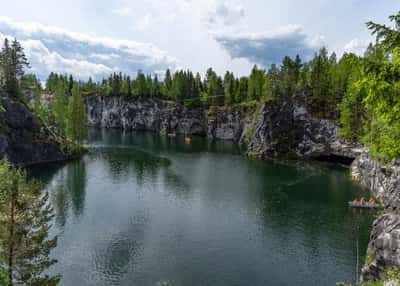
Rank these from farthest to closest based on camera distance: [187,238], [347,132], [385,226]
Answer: [347,132]
[187,238]
[385,226]

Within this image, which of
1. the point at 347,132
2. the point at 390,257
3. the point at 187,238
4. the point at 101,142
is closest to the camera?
the point at 390,257

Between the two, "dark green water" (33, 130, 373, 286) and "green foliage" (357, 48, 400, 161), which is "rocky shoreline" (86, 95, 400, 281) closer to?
"dark green water" (33, 130, 373, 286)

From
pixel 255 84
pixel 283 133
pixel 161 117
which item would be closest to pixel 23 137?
pixel 283 133

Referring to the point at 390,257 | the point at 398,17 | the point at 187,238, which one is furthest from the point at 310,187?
the point at 398,17

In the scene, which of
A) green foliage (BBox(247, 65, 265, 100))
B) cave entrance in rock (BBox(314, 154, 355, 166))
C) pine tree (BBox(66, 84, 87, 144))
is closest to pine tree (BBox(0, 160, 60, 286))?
pine tree (BBox(66, 84, 87, 144))

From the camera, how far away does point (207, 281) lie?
89.6ft

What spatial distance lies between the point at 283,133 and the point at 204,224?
52.9 metres

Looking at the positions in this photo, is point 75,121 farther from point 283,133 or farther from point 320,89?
point 320,89

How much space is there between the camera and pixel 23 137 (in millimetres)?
69312

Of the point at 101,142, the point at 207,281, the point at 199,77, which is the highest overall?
the point at 199,77

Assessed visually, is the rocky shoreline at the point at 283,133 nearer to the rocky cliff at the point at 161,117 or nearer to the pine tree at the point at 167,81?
the rocky cliff at the point at 161,117

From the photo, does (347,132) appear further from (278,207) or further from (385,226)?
(385,226)

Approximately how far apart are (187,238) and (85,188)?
28.0 metres

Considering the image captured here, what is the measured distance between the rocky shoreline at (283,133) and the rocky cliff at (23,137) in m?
55.4
